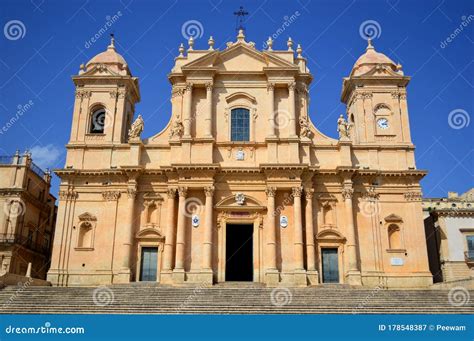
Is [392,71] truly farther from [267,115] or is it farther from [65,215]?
[65,215]

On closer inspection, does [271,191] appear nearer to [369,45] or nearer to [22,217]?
[369,45]

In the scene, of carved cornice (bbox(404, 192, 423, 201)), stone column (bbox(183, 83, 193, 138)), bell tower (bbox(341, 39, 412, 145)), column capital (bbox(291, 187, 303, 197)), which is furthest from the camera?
bell tower (bbox(341, 39, 412, 145))

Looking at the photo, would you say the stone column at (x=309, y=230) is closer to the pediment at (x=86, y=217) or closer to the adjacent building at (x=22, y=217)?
the pediment at (x=86, y=217)

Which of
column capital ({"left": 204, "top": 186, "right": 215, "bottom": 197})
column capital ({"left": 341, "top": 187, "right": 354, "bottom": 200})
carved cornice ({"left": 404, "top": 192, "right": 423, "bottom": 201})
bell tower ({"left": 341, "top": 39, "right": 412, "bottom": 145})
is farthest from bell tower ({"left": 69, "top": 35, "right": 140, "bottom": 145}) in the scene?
carved cornice ({"left": 404, "top": 192, "right": 423, "bottom": 201})

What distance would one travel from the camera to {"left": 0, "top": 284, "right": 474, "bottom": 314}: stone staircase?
20078mm

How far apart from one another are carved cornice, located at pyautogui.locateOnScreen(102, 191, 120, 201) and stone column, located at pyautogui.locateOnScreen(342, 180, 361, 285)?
1311 centimetres

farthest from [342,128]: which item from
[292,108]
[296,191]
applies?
[296,191]

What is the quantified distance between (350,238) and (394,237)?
2.90m

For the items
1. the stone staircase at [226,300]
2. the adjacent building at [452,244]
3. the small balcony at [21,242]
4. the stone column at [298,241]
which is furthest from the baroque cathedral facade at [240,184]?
the small balcony at [21,242]

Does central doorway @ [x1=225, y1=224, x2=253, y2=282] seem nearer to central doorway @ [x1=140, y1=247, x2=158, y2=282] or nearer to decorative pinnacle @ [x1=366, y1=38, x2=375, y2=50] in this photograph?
central doorway @ [x1=140, y1=247, x2=158, y2=282]

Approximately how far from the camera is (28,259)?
A: 118ft

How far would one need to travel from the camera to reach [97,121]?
30875 millimetres

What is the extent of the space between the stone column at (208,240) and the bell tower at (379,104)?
32.7 ft

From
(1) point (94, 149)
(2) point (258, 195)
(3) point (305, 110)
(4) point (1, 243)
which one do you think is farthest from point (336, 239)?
(4) point (1, 243)
